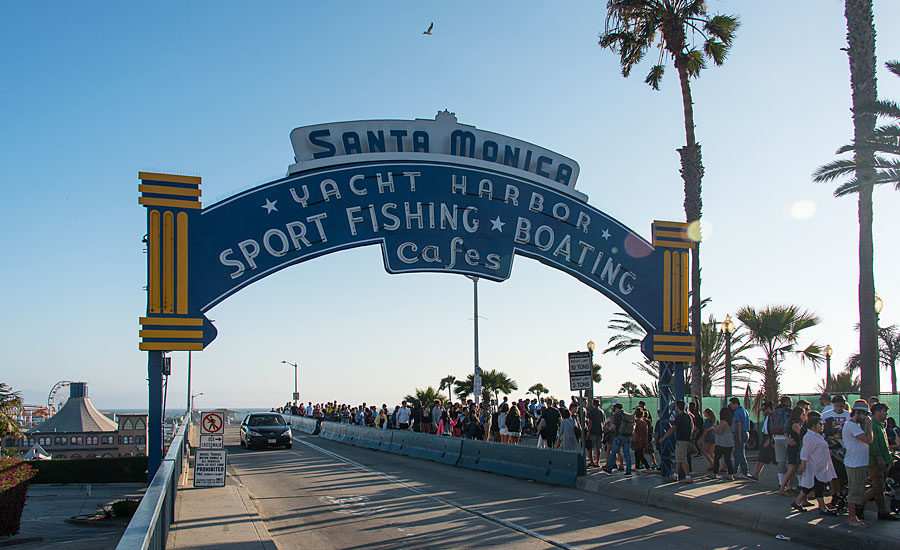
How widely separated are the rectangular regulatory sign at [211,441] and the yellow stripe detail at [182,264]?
8.01 ft

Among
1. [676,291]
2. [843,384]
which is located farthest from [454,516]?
[843,384]

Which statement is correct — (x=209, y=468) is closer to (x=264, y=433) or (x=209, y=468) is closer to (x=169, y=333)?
(x=169, y=333)

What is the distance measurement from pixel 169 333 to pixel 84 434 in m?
65.1

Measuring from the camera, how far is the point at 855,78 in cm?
1925

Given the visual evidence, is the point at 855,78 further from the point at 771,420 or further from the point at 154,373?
the point at 154,373

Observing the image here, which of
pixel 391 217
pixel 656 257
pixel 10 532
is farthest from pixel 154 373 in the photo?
pixel 656 257

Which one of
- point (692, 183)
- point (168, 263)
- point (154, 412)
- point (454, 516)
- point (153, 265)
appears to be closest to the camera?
point (454, 516)

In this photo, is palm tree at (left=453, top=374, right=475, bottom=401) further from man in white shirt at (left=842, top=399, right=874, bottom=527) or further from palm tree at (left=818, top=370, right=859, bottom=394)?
man in white shirt at (left=842, top=399, right=874, bottom=527)

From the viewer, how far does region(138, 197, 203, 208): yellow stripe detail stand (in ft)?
48.6

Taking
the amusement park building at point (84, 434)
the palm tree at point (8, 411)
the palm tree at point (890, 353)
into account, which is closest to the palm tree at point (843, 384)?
the palm tree at point (890, 353)

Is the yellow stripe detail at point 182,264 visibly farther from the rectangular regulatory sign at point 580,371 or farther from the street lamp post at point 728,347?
the street lamp post at point 728,347

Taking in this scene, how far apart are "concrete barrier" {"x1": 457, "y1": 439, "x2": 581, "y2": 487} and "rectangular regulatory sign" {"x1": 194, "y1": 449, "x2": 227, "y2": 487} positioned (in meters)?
6.89

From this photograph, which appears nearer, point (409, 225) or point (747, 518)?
point (747, 518)

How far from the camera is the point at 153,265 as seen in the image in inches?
583
